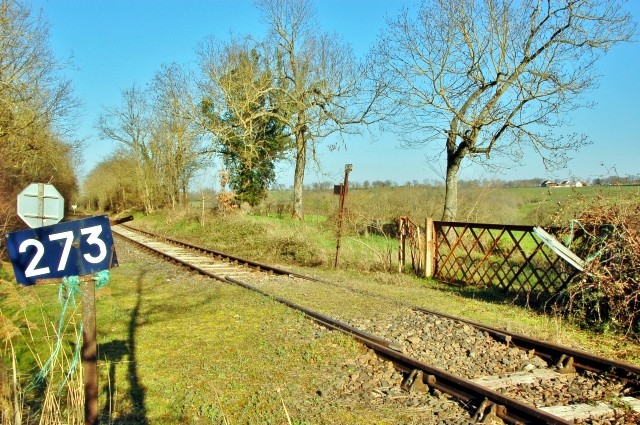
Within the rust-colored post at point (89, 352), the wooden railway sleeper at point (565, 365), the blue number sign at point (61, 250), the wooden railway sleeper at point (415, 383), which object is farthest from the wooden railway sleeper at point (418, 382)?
the blue number sign at point (61, 250)

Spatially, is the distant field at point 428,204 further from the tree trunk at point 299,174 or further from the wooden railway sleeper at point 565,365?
the wooden railway sleeper at point 565,365

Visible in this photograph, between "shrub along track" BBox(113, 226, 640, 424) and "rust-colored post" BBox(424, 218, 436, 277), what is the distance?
227 inches

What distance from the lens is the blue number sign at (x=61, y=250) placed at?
340 centimetres

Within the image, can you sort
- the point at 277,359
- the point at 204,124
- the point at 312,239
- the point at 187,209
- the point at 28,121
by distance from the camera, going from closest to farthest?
the point at 277,359
the point at 312,239
the point at 28,121
the point at 204,124
the point at 187,209

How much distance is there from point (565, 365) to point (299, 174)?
28.8 meters

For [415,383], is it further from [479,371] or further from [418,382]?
[479,371]

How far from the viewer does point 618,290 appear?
8.39 metres

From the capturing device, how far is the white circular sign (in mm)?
5394

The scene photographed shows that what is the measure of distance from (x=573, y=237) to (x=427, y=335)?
414 centimetres

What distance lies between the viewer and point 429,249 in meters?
15.2

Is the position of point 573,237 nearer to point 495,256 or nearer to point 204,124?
point 495,256

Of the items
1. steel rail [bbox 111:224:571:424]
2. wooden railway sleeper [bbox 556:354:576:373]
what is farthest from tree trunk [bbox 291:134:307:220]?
wooden railway sleeper [bbox 556:354:576:373]

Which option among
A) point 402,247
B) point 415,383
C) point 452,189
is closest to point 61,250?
point 415,383

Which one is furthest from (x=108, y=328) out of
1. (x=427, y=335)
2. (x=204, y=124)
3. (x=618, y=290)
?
(x=204, y=124)
